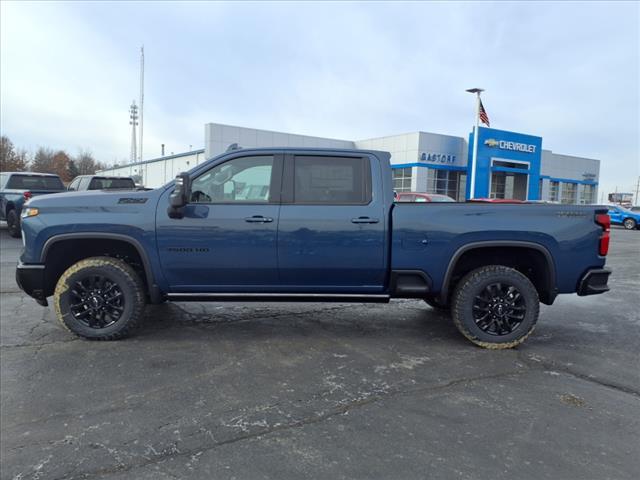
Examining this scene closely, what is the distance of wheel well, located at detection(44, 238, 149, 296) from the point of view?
4684 mm

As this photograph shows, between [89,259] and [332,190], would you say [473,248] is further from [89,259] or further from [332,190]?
[89,259]

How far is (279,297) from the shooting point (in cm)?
466

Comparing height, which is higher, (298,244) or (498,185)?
(498,185)

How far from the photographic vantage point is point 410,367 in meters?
4.11

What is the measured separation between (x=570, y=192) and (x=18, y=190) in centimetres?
4922

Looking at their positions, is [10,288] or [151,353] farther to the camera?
[10,288]

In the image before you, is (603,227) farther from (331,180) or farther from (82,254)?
(82,254)

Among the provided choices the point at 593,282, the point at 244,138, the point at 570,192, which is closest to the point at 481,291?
the point at 593,282

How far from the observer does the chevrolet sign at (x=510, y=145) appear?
33.4 m

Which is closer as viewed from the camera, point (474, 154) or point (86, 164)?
point (474, 154)

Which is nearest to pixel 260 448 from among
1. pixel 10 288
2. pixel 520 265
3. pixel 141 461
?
pixel 141 461

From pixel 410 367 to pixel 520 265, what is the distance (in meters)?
1.78

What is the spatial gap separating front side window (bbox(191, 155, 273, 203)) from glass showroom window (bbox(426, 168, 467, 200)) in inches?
1198

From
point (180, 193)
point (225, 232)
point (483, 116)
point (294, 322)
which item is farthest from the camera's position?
point (483, 116)
